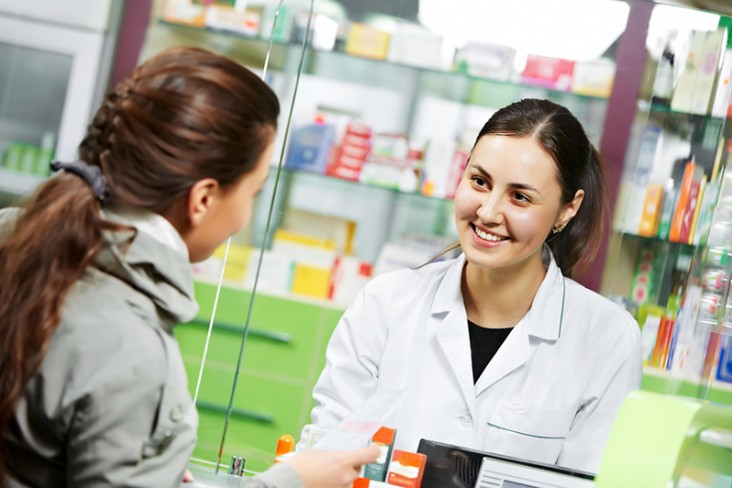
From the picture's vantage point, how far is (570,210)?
2.25 metres

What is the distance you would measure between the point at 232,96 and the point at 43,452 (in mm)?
482

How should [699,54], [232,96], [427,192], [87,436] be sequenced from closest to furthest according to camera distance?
[87,436] < [232,96] < [699,54] < [427,192]

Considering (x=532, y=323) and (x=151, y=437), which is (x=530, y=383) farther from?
(x=151, y=437)

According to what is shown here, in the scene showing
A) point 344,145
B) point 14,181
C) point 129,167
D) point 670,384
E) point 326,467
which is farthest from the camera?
Result: point 14,181

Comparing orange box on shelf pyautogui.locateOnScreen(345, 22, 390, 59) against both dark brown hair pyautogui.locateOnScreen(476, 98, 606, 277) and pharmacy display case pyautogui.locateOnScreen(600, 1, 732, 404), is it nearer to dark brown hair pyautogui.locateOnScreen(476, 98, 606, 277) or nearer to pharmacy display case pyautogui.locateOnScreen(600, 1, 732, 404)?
pharmacy display case pyautogui.locateOnScreen(600, 1, 732, 404)

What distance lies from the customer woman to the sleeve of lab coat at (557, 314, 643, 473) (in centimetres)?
115

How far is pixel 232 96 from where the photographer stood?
120 cm

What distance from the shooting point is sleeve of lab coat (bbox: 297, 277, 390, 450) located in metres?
2.14

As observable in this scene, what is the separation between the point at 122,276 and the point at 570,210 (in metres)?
1.36

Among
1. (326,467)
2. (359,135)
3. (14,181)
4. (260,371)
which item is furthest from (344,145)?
(326,467)

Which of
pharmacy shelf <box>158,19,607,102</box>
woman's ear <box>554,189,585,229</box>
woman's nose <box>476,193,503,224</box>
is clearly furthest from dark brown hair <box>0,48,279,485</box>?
pharmacy shelf <box>158,19,607,102</box>

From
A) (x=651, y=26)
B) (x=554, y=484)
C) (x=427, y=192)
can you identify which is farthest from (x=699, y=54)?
(x=554, y=484)

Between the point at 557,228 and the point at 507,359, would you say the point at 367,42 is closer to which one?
the point at 557,228

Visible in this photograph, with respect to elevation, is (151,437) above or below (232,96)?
below
